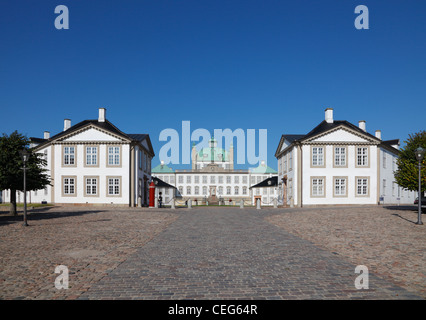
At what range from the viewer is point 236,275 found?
23.3 feet

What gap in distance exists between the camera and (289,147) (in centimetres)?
4256

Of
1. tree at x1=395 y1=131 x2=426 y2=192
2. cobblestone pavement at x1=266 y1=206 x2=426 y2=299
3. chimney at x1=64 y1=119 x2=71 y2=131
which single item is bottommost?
cobblestone pavement at x1=266 y1=206 x2=426 y2=299

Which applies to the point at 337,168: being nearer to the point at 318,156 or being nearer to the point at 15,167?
the point at 318,156

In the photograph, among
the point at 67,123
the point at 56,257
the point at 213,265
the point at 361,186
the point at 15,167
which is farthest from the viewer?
the point at 67,123

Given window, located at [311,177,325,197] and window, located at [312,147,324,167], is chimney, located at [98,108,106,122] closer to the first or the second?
window, located at [312,147,324,167]

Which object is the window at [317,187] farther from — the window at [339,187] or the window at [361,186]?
the window at [361,186]

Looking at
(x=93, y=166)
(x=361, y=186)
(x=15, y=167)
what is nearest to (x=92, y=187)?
(x=93, y=166)

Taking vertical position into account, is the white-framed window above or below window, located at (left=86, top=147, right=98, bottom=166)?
below

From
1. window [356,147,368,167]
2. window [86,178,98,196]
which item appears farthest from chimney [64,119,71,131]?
window [356,147,368,167]

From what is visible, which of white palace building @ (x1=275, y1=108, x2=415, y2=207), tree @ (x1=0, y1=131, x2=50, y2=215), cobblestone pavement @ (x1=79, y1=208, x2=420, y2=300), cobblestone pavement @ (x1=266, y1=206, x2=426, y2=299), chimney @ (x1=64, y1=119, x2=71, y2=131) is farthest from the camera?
chimney @ (x1=64, y1=119, x2=71, y2=131)

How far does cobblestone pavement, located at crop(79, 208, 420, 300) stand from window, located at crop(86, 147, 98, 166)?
30615 millimetres

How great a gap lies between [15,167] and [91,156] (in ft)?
58.0

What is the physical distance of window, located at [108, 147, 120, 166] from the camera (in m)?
39.7
